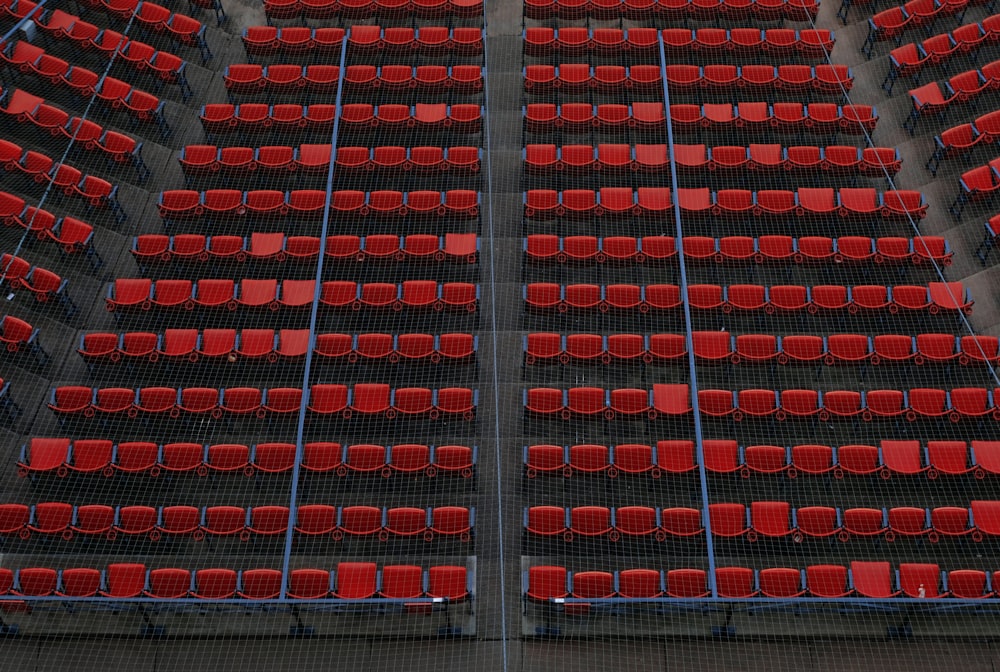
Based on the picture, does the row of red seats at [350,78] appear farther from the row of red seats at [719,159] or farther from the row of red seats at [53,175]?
the row of red seats at [53,175]

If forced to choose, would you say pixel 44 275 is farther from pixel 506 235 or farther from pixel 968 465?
pixel 968 465

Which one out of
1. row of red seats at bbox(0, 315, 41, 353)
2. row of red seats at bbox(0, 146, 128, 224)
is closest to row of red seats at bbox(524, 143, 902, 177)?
row of red seats at bbox(0, 146, 128, 224)

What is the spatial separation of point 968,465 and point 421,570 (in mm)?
6099

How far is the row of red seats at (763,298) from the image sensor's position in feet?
34.7

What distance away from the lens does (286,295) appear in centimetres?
1073

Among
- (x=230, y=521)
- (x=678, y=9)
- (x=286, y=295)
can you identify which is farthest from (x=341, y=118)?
(x=230, y=521)

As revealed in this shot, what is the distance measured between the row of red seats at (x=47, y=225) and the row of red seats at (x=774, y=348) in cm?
592

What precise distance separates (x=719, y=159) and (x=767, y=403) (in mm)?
3681

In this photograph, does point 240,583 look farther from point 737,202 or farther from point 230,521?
point 737,202

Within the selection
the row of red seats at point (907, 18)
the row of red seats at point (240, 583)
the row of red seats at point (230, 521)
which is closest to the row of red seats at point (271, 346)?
the row of red seats at point (230, 521)

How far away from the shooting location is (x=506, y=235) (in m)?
11.5

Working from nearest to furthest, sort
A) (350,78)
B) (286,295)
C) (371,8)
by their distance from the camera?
(286,295) < (350,78) < (371,8)

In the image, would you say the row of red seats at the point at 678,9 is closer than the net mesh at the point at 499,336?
No

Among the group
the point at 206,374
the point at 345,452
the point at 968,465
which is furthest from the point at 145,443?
the point at 968,465
